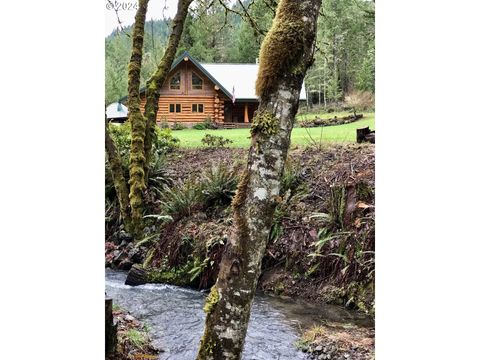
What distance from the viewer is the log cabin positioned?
10.2 ft

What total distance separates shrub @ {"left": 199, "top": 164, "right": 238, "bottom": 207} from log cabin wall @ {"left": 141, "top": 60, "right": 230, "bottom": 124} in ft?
1.64

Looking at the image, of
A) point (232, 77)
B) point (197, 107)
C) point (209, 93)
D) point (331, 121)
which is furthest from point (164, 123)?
point (331, 121)

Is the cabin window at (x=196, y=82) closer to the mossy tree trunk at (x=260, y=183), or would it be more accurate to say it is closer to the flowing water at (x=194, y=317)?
the flowing water at (x=194, y=317)

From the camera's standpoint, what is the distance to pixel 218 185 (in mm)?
4031

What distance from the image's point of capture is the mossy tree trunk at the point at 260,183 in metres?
1.58

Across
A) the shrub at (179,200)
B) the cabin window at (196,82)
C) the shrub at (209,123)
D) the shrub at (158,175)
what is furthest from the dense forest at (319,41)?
the shrub at (179,200)

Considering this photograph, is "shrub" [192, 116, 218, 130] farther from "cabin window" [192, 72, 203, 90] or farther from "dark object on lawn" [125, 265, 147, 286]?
"dark object on lawn" [125, 265, 147, 286]

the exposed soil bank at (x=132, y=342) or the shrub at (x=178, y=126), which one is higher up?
the shrub at (x=178, y=126)

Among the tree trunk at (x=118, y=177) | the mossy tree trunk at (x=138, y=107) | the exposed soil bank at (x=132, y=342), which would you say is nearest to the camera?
the exposed soil bank at (x=132, y=342)

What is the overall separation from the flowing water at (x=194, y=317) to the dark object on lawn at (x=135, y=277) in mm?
34
